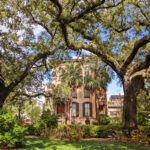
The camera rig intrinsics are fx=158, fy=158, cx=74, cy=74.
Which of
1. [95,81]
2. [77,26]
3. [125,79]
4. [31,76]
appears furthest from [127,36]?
[95,81]

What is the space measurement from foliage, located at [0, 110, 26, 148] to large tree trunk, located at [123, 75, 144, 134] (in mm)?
6326

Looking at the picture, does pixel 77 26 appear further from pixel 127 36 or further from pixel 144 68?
pixel 144 68

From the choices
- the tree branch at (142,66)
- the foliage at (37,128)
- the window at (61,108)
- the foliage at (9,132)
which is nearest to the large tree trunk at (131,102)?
the tree branch at (142,66)

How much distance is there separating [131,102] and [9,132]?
286 inches

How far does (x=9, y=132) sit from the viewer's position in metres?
7.52

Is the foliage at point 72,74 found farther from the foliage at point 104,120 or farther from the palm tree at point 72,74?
the foliage at point 104,120

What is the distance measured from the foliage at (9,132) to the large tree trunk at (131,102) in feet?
20.8

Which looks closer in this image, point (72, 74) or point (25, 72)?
point (25, 72)

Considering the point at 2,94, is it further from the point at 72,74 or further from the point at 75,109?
the point at 75,109

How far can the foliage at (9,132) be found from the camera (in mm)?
7195

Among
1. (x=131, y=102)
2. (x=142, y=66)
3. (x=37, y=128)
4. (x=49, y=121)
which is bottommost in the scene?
(x=37, y=128)

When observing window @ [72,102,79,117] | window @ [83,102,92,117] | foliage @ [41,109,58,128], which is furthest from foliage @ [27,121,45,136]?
window @ [83,102,92,117]

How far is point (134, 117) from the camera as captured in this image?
10.1 metres

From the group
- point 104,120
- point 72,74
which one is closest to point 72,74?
point 72,74
